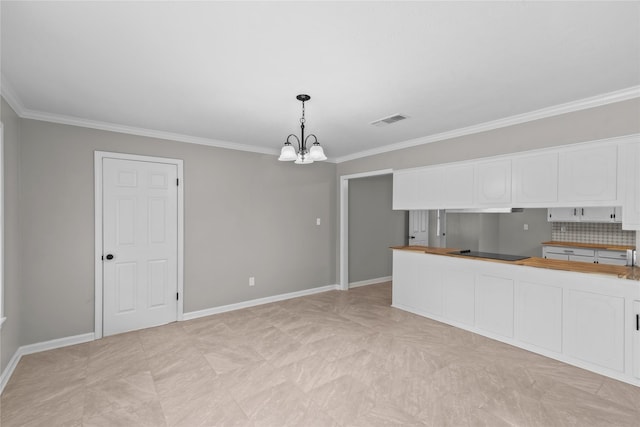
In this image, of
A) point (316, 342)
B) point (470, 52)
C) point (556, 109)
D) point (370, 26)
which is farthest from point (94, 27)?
point (556, 109)

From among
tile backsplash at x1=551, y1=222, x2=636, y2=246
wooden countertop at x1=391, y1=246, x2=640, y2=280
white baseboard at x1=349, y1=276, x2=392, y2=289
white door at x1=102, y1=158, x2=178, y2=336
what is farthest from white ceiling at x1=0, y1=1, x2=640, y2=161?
white baseboard at x1=349, y1=276, x2=392, y2=289

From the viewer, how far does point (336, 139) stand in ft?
14.5

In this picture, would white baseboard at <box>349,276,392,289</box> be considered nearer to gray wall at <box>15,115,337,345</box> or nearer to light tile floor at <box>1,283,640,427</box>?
gray wall at <box>15,115,337,345</box>

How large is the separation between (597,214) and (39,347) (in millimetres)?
7560

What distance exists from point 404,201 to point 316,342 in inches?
94.7

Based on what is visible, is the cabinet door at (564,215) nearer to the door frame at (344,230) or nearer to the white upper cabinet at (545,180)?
the white upper cabinet at (545,180)

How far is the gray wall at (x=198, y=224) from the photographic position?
3.34 metres

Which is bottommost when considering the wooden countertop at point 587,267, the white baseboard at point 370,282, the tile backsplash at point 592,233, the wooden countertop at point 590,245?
the white baseboard at point 370,282

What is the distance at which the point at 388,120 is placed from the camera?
3.53 m

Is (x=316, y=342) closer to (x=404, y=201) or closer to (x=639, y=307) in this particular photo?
(x=404, y=201)

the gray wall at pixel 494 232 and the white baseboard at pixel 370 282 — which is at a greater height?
the gray wall at pixel 494 232

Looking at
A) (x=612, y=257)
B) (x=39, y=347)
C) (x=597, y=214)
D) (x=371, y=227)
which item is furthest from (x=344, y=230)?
(x=39, y=347)

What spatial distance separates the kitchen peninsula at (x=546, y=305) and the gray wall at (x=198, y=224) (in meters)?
2.17

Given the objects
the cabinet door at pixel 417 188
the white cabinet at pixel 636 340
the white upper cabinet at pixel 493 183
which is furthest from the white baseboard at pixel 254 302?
the white cabinet at pixel 636 340
